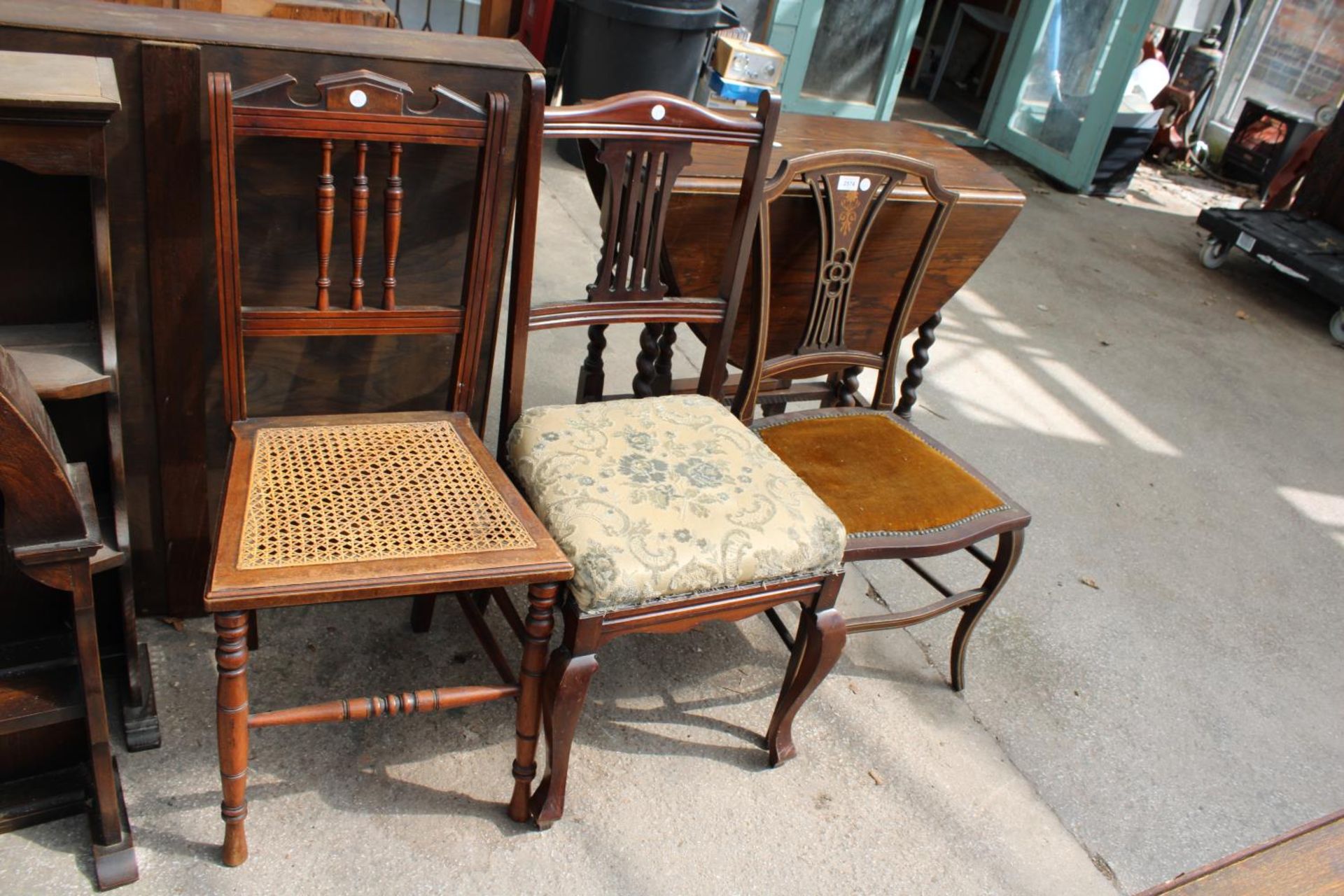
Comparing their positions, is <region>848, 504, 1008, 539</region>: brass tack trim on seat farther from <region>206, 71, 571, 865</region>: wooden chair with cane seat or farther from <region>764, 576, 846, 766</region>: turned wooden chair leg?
<region>206, 71, 571, 865</region>: wooden chair with cane seat

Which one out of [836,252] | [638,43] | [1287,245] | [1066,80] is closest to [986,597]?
[836,252]

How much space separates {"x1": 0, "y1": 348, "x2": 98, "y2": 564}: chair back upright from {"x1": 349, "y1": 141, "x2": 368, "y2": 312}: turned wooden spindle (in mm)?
488

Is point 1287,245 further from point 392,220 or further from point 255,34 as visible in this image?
point 255,34

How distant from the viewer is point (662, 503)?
5.34 ft

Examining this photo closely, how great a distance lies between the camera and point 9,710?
1.41 meters

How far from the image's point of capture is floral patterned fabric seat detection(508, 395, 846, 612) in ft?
5.05

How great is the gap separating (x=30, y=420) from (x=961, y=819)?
5.16ft

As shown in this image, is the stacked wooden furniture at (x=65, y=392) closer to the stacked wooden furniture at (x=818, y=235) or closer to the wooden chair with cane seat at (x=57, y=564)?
the wooden chair with cane seat at (x=57, y=564)

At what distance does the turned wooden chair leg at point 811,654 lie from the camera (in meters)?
1.76

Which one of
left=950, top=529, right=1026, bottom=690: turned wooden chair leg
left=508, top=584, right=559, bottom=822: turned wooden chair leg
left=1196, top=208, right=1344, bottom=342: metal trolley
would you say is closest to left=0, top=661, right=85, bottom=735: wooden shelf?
left=508, top=584, right=559, bottom=822: turned wooden chair leg

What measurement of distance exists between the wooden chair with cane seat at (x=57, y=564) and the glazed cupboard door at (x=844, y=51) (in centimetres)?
448

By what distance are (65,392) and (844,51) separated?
4.78 meters

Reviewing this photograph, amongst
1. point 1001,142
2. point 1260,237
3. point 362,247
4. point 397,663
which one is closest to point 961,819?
point 397,663

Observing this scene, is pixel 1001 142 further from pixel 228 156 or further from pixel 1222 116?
pixel 228 156
